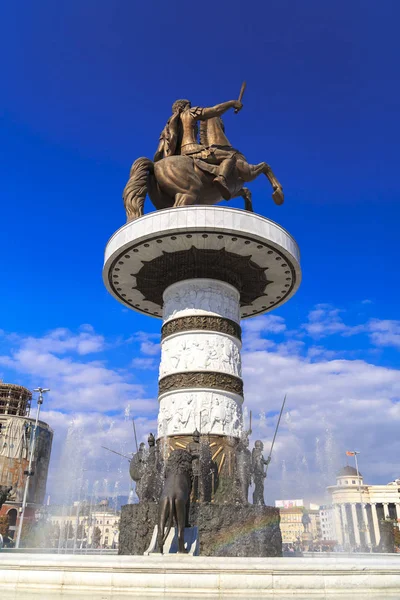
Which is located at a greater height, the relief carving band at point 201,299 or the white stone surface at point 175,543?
the relief carving band at point 201,299

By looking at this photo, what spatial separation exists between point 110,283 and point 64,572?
988 cm

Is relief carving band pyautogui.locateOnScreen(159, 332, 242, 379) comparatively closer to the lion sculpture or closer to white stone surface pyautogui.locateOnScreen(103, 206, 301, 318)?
white stone surface pyautogui.locateOnScreen(103, 206, 301, 318)

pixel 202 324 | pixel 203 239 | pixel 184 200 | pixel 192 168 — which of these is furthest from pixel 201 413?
pixel 192 168

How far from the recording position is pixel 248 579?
4.87 meters

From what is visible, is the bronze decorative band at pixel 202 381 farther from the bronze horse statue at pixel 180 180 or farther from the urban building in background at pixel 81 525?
the urban building in background at pixel 81 525

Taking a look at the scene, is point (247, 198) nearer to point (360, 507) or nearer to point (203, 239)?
point (203, 239)

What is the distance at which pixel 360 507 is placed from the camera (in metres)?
32.9

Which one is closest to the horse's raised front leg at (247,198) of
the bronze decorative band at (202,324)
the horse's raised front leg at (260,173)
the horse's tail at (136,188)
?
the horse's raised front leg at (260,173)

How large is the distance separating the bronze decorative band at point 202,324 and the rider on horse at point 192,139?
352 centimetres

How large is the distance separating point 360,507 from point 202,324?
86.1 ft

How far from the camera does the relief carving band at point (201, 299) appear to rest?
12.4 metres

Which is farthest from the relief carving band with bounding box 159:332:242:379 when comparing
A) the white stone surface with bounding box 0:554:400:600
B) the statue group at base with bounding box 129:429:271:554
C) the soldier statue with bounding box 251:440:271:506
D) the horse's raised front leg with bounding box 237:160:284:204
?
the white stone surface with bounding box 0:554:400:600

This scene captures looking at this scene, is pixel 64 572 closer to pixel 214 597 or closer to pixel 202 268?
pixel 214 597

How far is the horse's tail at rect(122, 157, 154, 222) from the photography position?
1324 centimetres
